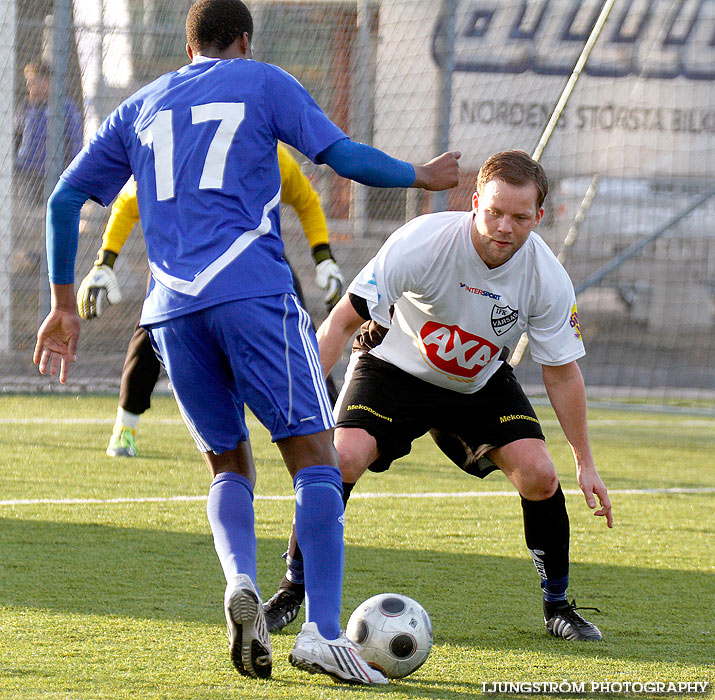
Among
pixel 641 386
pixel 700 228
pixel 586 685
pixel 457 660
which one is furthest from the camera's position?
pixel 700 228

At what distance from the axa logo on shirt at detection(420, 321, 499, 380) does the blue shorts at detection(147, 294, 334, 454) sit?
0.72 meters

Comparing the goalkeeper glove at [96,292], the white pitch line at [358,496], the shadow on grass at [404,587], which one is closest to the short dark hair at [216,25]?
the goalkeeper glove at [96,292]

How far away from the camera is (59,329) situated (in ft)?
9.84

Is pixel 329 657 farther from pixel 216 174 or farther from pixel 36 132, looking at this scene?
pixel 36 132

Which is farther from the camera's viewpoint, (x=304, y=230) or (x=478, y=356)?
(x=304, y=230)

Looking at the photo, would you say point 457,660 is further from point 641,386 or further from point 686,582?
point 641,386

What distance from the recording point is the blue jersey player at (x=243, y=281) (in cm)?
272

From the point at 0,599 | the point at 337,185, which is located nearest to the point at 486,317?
the point at 0,599

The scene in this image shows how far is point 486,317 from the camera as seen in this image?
134 inches

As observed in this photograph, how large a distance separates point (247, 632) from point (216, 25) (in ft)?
4.90

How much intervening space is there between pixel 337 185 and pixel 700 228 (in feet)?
12.3

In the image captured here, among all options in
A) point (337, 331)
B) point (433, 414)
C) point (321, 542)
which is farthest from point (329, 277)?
point (321, 542)

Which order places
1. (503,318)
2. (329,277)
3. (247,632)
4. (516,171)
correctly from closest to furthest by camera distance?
(247,632) → (516,171) → (503,318) → (329,277)

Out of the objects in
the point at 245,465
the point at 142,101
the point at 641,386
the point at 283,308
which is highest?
the point at 142,101
